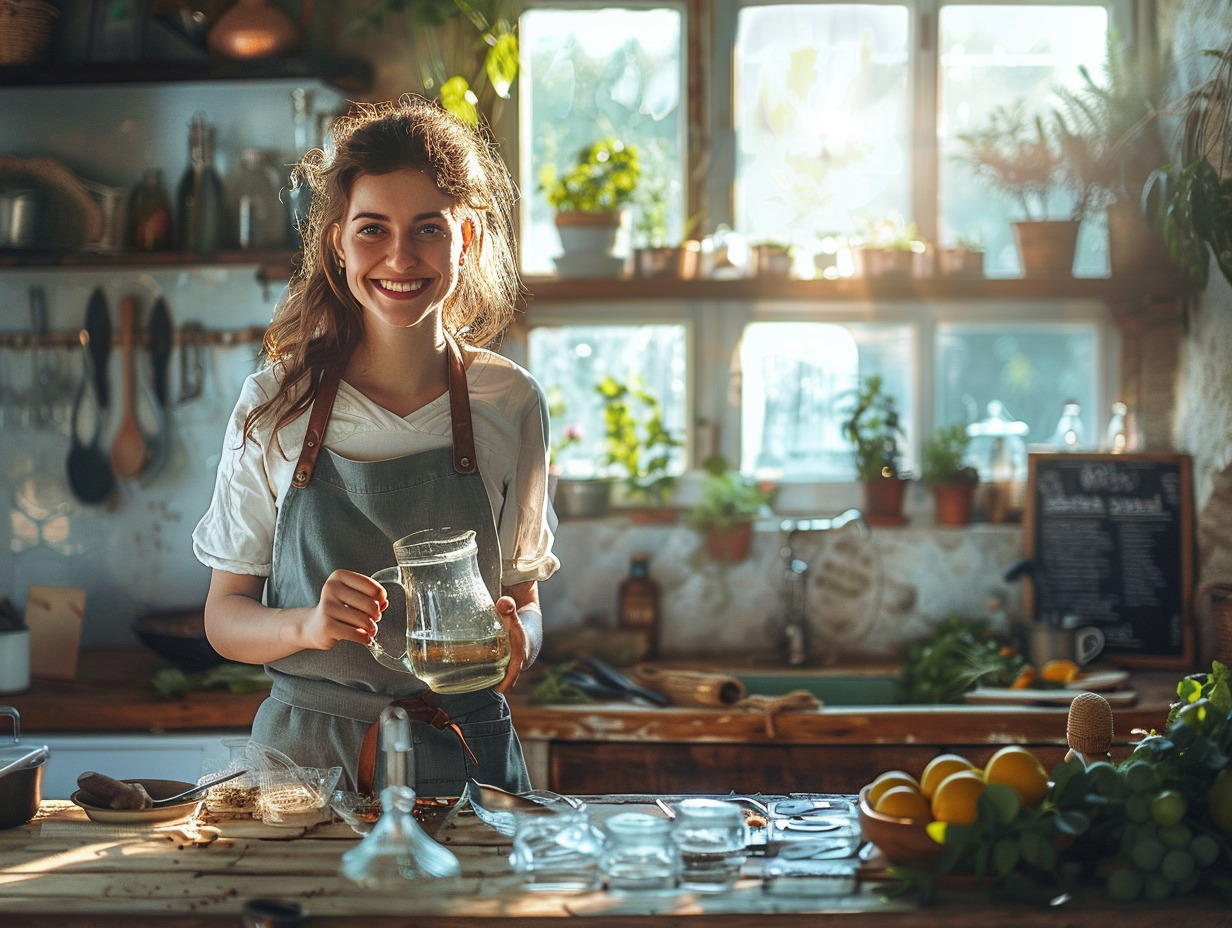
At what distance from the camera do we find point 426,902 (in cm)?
126

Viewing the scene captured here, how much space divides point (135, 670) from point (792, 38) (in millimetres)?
2451

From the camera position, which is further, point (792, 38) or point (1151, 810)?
point (792, 38)

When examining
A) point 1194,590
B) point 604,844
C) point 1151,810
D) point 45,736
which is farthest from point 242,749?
point 1194,590

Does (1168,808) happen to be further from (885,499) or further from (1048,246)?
(1048,246)

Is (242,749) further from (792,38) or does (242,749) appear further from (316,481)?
(792,38)

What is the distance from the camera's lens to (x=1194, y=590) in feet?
10.00

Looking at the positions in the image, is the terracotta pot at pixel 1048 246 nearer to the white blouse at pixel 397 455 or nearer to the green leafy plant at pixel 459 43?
the green leafy plant at pixel 459 43

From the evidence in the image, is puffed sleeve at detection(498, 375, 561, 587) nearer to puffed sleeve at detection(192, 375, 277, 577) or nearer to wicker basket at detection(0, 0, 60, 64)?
puffed sleeve at detection(192, 375, 277, 577)

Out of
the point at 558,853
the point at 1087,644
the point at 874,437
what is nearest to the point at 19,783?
the point at 558,853

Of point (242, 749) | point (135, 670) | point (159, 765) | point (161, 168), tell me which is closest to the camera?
point (242, 749)

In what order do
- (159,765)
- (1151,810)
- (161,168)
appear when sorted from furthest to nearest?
(161,168) < (159,765) < (1151,810)

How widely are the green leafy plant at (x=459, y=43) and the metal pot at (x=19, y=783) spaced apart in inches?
76.4

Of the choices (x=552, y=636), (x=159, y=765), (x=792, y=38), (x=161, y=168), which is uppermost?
(x=792, y=38)

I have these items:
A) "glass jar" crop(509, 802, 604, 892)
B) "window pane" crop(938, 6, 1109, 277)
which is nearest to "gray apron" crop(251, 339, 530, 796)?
"glass jar" crop(509, 802, 604, 892)
